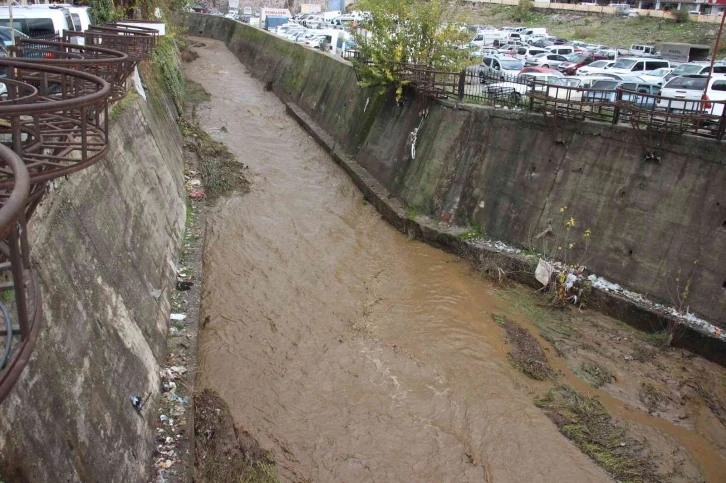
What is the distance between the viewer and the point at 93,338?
6379 millimetres

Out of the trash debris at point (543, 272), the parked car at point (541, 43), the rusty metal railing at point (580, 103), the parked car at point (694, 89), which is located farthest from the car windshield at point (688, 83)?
the parked car at point (541, 43)

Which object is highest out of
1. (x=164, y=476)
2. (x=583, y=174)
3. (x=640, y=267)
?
(x=583, y=174)

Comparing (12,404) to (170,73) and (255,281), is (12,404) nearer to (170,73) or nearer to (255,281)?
(255,281)

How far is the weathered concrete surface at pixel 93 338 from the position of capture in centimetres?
496

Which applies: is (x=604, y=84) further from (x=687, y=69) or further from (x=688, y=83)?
(x=687, y=69)

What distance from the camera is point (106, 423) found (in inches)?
235

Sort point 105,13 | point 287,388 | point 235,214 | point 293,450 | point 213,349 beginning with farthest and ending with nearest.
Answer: point 105,13, point 235,214, point 213,349, point 287,388, point 293,450

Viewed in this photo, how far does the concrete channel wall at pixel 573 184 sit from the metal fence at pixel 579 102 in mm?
288

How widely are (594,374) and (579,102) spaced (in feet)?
18.5

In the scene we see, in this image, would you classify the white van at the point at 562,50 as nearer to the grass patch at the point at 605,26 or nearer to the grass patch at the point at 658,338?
the grass patch at the point at 605,26

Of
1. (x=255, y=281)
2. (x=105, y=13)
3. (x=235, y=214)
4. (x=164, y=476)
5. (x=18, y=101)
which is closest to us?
(x=18, y=101)

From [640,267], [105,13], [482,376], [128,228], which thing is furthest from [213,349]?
[105,13]

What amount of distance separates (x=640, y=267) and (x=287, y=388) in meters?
7.07

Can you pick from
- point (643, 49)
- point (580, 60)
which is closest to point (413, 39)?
point (580, 60)
